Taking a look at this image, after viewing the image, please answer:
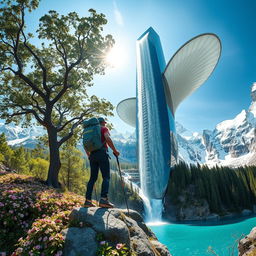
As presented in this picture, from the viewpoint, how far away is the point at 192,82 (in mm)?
56188

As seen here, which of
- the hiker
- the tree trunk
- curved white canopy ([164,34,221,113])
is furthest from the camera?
curved white canopy ([164,34,221,113])

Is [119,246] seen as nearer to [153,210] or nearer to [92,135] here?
[92,135]

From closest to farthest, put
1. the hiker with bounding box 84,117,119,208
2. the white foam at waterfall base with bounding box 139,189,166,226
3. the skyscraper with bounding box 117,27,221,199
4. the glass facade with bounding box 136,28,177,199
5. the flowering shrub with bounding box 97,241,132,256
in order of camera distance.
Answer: the flowering shrub with bounding box 97,241,132,256, the hiker with bounding box 84,117,119,208, the white foam at waterfall base with bounding box 139,189,166,226, the skyscraper with bounding box 117,27,221,199, the glass facade with bounding box 136,28,177,199

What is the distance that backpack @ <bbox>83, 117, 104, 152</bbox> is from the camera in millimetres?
4283

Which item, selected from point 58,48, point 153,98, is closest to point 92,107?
point 58,48

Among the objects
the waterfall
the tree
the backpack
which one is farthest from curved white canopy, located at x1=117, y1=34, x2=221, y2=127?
the backpack

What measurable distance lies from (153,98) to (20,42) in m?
45.0

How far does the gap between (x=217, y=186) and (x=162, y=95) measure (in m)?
28.4

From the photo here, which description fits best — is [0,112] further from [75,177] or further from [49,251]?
[75,177]

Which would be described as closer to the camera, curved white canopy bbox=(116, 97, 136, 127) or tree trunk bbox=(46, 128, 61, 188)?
tree trunk bbox=(46, 128, 61, 188)

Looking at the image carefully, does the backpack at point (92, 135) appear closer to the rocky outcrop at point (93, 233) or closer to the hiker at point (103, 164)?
the hiker at point (103, 164)

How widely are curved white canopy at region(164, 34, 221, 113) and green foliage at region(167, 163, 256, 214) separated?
20.5 meters

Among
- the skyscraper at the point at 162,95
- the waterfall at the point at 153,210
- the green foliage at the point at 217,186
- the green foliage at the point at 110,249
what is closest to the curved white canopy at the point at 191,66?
the skyscraper at the point at 162,95

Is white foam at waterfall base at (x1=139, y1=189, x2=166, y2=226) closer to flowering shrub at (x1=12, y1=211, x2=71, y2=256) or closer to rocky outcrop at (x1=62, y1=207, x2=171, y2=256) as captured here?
rocky outcrop at (x1=62, y1=207, x2=171, y2=256)
